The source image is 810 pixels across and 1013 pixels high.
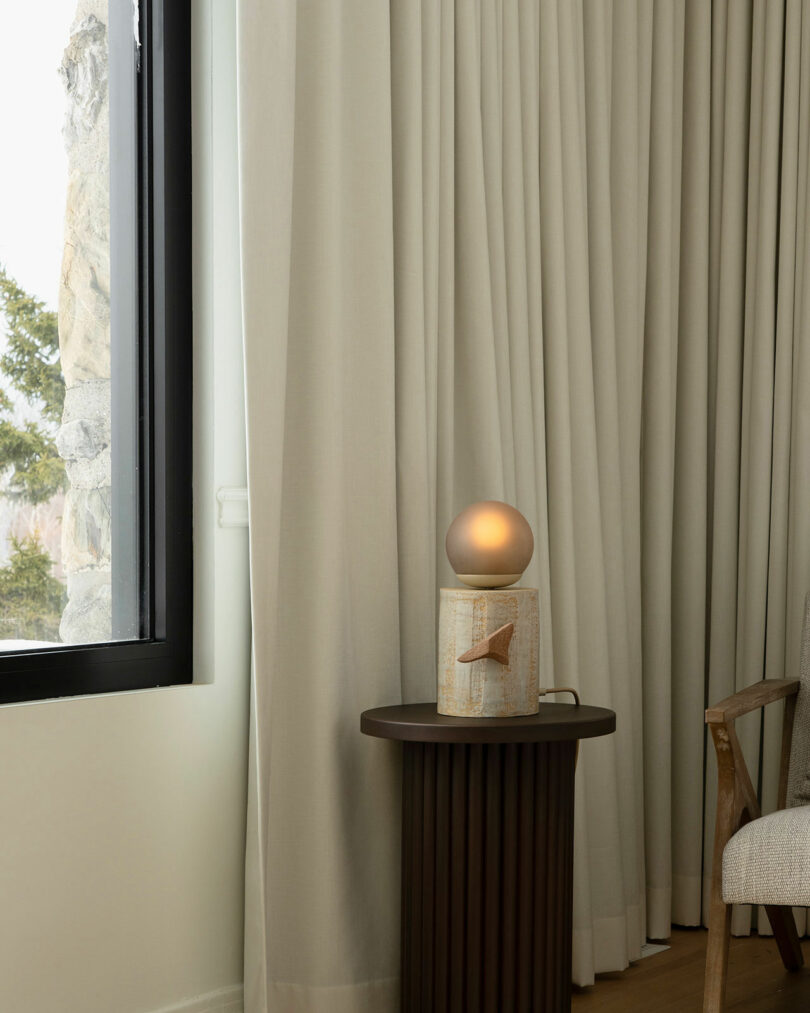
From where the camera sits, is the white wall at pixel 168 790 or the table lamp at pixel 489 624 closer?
the white wall at pixel 168 790

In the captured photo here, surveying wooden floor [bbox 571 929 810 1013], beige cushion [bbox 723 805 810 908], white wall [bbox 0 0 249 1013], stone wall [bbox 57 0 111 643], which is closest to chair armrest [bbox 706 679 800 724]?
beige cushion [bbox 723 805 810 908]

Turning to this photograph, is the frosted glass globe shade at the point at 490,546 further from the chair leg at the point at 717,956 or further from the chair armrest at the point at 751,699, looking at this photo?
the chair leg at the point at 717,956

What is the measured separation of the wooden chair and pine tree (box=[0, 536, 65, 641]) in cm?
114

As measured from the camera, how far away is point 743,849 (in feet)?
6.49

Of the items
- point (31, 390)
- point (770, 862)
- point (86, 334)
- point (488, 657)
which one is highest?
point (86, 334)

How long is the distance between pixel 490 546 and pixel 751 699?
671 mm

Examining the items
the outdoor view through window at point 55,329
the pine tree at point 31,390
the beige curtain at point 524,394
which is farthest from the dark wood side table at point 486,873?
the pine tree at point 31,390

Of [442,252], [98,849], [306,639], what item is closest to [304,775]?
[306,639]

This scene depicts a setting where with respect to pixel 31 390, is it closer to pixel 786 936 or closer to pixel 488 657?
pixel 488 657

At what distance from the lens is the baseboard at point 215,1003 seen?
195cm

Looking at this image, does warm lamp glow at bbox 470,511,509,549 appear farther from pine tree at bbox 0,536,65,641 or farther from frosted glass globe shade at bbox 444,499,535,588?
pine tree at bbox 0,536,65,641

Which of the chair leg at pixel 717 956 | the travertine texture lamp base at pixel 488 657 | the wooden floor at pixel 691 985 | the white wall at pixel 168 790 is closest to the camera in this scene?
the white wall at pixel 168 790

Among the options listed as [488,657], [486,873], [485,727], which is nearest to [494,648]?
[488,657]

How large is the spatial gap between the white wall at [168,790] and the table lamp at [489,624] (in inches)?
15.8
